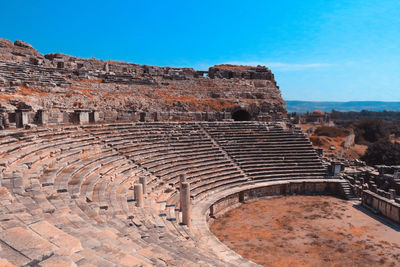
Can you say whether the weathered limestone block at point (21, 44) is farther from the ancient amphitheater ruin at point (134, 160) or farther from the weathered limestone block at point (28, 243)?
the weathered limestone block at point (28, 243)

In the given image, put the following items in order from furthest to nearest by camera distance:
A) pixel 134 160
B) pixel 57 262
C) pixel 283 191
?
pixel 283 191
pixel 134 160
pixel 57 262

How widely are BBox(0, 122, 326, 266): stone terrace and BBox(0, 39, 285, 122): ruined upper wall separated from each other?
3.94 meters

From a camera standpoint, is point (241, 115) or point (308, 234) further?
point (241, 115)

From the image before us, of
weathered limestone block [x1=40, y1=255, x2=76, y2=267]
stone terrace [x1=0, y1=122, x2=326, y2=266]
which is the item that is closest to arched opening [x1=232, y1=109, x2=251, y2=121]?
stone terrace [x1=0, y1=122, x2=326, y2=266]

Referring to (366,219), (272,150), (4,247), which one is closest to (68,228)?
(4,247)

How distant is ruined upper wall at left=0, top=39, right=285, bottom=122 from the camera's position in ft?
62.1

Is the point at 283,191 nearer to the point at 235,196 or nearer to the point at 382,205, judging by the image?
the point at 235,196

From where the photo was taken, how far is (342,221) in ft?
43.3

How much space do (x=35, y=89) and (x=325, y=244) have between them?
19706 millimetres

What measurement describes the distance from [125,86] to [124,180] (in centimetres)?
1392

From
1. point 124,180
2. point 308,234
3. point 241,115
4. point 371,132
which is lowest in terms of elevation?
point 308,234

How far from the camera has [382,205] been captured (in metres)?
14.0

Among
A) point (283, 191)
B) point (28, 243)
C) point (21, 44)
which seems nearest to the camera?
point (28, 243)

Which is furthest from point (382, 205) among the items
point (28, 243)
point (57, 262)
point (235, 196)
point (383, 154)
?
point (28, 243)
